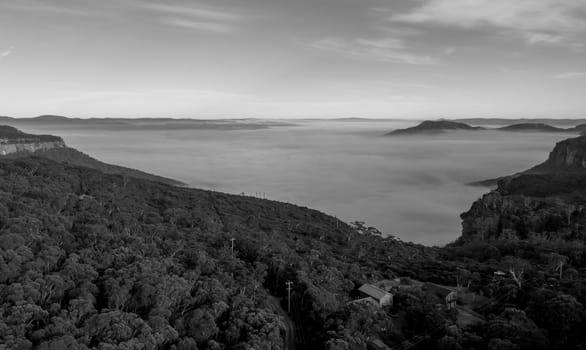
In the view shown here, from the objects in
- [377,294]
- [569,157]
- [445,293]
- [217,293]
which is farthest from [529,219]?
[569,157]

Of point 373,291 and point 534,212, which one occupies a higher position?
point 373,291

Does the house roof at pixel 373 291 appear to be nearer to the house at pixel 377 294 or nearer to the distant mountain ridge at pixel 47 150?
the house at pixel 377 294

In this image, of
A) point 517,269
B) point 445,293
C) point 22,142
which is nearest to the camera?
point 445,293

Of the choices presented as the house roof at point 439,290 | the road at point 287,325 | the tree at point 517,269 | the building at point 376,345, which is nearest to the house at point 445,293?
the house roof at point 439,290

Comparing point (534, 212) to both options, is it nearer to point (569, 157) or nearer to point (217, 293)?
point (217, 293)

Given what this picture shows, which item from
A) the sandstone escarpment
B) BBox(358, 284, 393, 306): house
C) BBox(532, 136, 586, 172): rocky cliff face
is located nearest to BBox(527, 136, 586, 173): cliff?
BBox(532, 136, 586, 172): rocky cliff face

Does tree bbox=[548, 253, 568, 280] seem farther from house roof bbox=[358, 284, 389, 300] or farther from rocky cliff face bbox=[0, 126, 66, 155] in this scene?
rocky cliff face bbox=[0, 126, 66, 155]
